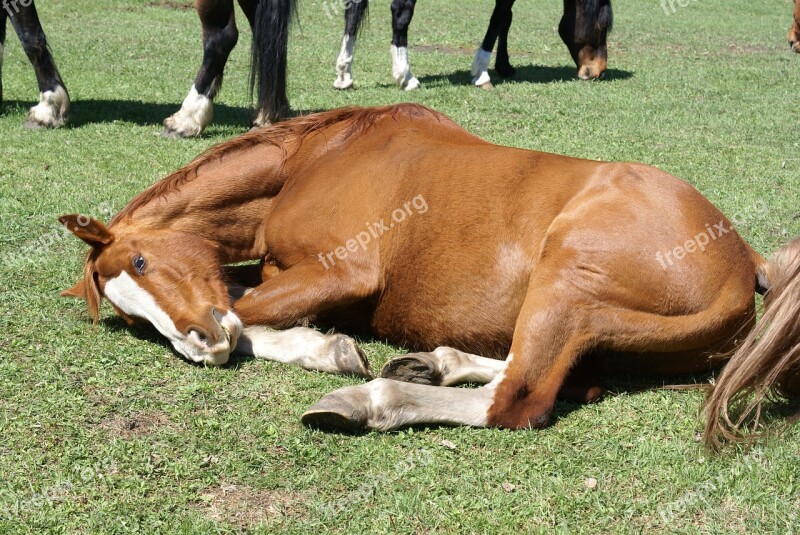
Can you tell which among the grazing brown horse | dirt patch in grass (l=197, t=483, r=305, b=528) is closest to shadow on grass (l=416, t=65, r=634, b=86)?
the grazing brown horse

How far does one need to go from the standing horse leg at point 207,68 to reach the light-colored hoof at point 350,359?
4891 mm

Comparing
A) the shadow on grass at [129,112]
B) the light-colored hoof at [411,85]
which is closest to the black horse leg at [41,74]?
the shadow on grass at [129,112]

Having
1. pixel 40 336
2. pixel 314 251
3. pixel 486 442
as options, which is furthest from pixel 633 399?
pixel 40 336

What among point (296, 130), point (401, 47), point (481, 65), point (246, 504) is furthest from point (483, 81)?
point (246, 504)

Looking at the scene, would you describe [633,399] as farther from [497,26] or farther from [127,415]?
[497,26]

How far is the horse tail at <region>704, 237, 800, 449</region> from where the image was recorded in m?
3.40

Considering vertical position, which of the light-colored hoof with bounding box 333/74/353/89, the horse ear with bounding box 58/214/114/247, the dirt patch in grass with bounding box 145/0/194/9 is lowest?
the dirt patch in grass with bounding box 145/0/194/9

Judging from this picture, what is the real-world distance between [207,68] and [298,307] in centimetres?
496

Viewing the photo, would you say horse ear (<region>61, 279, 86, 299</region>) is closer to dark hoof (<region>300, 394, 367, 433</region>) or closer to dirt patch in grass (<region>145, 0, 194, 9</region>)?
dark hoof (<region>300, 394, 367, 433</region>)

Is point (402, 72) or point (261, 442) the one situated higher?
point (261, 442)

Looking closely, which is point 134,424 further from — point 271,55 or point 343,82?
point 343,82

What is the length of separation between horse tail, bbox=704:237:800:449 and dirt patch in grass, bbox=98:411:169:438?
7.31ft

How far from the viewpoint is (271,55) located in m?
8.09

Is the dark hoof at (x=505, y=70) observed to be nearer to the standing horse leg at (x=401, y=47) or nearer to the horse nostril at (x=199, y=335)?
the standing horse leg at (x=401, y=47)
